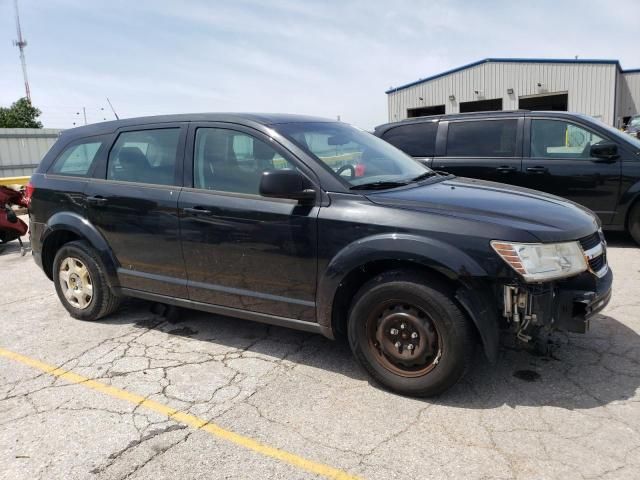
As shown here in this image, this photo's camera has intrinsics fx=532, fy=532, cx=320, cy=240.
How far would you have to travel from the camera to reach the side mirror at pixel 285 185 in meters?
3.29

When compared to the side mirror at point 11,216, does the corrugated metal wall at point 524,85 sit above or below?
above

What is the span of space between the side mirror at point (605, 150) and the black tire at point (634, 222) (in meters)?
0.67

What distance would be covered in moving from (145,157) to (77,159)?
0.94m

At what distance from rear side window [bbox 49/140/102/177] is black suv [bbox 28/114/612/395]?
0.05 ft

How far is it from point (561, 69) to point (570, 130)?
88.7ft

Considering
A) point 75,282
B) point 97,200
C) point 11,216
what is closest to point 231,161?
point 97,200

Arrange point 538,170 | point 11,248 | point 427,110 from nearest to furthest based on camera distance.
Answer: point 538,170 → point 11,248 → point 427,110

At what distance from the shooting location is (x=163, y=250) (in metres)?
4.13

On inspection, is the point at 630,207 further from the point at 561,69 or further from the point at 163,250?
the point at 561,69

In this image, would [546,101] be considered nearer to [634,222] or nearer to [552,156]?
[552,156]

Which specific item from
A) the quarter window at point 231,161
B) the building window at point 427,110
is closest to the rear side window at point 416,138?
the quarter window at point 231,161

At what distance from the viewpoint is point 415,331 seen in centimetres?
316

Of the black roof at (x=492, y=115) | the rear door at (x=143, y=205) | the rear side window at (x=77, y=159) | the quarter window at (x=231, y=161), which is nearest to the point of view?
the quarter window at (x=231, y=161)

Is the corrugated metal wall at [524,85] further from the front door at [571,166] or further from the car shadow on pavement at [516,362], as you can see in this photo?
the car shadow on pavement at [516,362]
